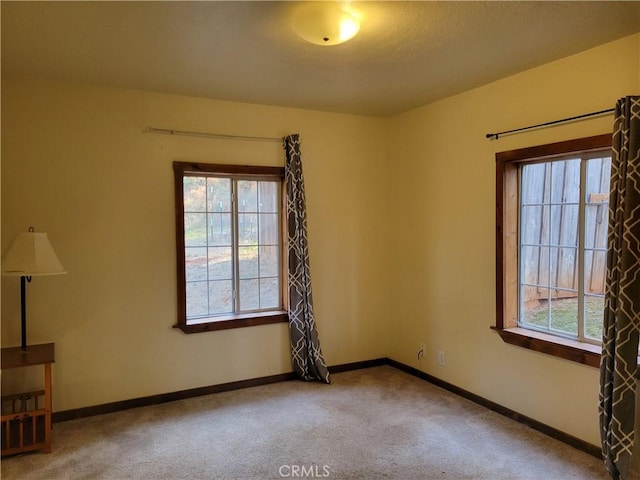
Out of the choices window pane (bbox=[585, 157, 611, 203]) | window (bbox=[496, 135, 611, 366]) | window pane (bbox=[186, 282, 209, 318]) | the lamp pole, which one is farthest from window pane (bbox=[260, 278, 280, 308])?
window pane (bbox=[585, 157, 611, 203])

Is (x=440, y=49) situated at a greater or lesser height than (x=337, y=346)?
greater

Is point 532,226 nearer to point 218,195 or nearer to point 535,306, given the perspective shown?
point 535,306

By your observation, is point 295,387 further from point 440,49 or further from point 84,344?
point 440,49

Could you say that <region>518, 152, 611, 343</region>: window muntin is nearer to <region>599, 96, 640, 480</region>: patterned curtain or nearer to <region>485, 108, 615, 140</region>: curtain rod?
<region>485, 108, 615, 140</region>: curtain rod

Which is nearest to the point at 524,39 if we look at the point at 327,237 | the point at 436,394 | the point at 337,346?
the point at 327,237

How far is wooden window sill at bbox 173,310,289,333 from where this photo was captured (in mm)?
3656

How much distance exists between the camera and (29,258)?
9.30 ft

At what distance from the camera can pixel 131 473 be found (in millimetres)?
2545

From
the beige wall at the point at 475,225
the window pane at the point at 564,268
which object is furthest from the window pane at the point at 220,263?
the window pane at the point at 564,268

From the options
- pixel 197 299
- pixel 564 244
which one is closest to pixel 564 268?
pixel 564 244

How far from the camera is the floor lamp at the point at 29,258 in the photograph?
9.22 feet

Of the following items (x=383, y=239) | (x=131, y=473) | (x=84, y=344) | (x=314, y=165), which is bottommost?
(x=131, y=473)

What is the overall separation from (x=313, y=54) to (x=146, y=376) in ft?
8.88

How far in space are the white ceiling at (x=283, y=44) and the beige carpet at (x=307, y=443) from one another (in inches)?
96.0
